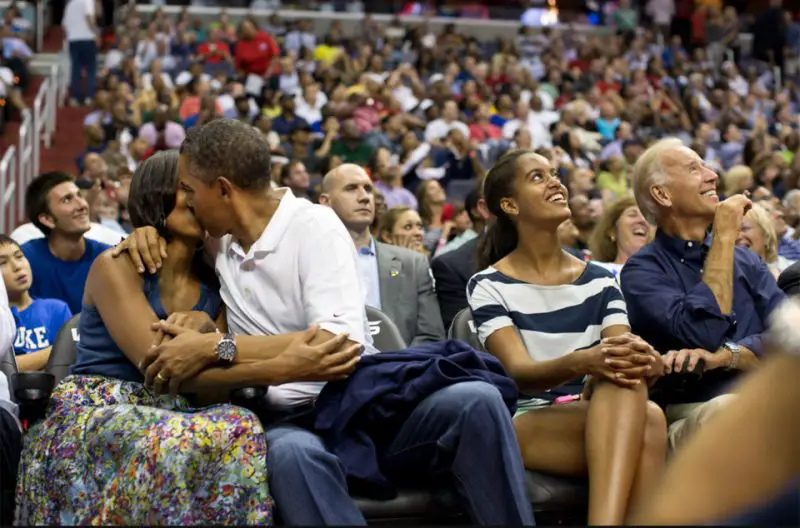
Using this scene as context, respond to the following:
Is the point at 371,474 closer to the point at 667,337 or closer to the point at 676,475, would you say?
the point at 667,337

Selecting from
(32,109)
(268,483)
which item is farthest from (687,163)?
(32,109)

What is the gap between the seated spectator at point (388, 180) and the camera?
9531 mm

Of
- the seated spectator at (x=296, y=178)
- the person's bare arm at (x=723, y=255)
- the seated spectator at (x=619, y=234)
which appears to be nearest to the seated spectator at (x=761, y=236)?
the seated spectator at (x=619, y=234)

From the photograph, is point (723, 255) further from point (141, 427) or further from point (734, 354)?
point (141, 427)

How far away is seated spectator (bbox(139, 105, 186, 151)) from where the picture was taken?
10852 mm

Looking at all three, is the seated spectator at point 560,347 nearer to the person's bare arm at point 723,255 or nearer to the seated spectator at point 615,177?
the person's bare arm at point 723,255

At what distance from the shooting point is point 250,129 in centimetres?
316

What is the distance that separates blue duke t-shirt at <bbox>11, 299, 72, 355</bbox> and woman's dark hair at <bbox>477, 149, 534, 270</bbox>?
Answer: 1.96 meters

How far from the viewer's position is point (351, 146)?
36.8ft

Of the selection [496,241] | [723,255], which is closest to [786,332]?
[723,255]

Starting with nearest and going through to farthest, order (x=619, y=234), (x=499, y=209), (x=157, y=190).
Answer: (x=157, y=190) → (x=499, y=209) → (x=619, y=234)

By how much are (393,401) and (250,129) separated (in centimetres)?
83

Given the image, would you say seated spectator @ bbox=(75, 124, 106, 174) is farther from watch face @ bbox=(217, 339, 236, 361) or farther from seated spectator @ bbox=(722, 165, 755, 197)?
watch face @ bbox=(217, 339, 236, 361)

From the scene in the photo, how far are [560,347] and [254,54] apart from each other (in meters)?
11.2
